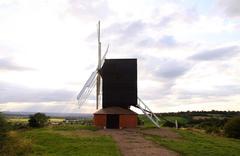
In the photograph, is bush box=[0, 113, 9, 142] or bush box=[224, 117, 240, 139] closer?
bush box=[0, 113, 9, 142]

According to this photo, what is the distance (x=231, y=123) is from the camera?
4709 cm

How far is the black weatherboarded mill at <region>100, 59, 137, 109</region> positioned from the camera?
4441 cm

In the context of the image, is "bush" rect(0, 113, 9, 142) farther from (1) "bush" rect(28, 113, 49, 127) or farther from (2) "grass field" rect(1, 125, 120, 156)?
(1) "bush" rect(28, 113, 49, 127)

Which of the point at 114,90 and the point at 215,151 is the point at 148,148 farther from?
the point at 114,90

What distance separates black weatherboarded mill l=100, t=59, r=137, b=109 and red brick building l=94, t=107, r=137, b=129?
60.0 inches

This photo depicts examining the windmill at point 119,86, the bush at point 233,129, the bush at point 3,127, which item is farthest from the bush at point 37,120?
the bush at point 233,129

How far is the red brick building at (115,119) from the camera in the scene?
1679 inches

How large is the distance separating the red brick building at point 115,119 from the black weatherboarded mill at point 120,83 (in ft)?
5.00

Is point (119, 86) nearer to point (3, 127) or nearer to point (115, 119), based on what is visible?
point (115, 119)

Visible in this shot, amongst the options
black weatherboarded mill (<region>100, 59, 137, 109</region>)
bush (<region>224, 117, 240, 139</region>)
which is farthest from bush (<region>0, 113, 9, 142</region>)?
bush (<region>224, 117, 240, 139</region>)

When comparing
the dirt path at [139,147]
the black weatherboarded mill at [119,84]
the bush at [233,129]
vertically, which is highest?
the black weatherboarded mill at [119,84]

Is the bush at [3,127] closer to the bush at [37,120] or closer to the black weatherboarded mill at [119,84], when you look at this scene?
the black weatherboarded mill at [119,84]

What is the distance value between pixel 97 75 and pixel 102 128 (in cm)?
701

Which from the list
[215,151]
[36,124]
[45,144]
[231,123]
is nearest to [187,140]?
[215,151]
